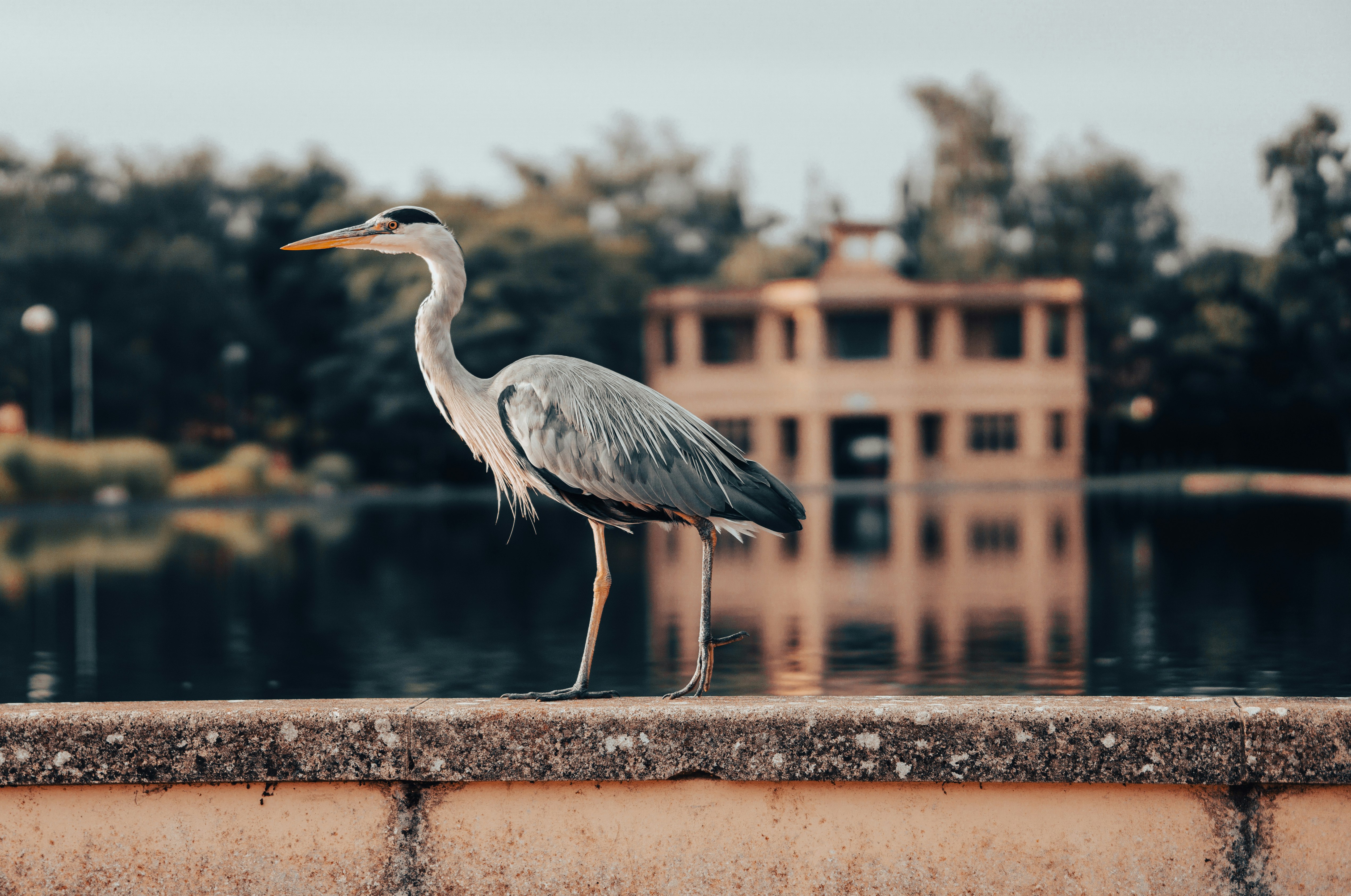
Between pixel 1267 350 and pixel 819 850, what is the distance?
61744 mm

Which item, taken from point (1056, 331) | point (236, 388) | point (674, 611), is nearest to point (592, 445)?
→ point (674, 611)

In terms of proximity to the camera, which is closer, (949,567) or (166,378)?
(949,567)

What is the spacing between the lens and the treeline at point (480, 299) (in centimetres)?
5553

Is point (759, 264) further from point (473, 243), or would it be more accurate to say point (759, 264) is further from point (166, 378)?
point (166, 378)

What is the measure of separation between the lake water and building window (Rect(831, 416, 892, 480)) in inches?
1229

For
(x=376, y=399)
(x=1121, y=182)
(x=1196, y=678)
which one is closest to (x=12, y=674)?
(x=1196, y=678)

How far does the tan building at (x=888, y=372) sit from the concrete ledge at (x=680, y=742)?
54.9 meters

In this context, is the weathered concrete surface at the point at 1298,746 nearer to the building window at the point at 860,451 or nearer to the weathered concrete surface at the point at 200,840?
the weathered concrete surface at the point at 200,840

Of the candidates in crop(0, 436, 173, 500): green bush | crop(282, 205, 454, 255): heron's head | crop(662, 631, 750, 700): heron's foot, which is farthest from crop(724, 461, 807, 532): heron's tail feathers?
crop(0, 436, 173, 500): green bush

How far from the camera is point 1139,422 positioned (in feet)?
208

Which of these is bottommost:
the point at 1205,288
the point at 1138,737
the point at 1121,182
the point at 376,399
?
the point at 1138,737

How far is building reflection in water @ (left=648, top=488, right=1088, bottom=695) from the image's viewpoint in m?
10.7

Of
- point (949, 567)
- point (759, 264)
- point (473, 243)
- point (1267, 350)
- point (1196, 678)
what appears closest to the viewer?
point (1196, 678)

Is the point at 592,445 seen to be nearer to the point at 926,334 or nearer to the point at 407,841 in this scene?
the point at 407,841
